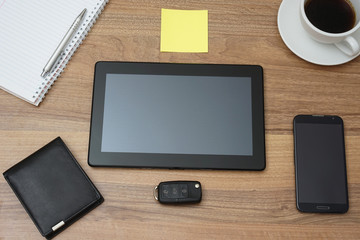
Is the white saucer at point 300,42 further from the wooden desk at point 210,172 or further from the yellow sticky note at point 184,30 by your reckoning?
the yellow sticky note at point 184,30

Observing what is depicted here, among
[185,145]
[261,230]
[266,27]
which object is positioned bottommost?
[261,230]

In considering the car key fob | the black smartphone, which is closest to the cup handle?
the black smartphone

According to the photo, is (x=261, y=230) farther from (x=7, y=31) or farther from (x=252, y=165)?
(x=7, y=31)

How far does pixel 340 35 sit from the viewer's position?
0.68 meters

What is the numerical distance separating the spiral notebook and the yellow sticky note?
15 centimetres

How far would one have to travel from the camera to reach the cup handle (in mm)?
692

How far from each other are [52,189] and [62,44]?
30cm

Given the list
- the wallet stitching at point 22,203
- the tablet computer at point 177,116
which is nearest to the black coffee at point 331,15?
the tablet computer at point 177,116

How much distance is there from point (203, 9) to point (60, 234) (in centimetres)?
55

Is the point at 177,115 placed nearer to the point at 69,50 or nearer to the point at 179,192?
the point at 179,192

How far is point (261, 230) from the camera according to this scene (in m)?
0.69

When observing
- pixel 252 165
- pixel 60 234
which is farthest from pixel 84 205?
pixel 252 165

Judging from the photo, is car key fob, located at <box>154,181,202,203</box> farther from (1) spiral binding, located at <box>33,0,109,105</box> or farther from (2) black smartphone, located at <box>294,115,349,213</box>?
(1) spiral binding, located at <box>33,0,109,105</box>

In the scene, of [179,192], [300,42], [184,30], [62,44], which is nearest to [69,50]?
[62,44]
